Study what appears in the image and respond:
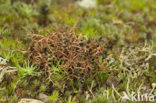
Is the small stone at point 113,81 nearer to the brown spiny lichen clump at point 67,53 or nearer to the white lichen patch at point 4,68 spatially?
the brown spiny lichen clump at point 67,53

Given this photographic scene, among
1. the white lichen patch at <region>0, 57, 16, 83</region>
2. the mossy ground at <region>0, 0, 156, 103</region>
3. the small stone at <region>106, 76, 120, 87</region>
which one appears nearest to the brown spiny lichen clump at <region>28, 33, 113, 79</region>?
the mossy ground at <region>0, 0, 156, 103</region>

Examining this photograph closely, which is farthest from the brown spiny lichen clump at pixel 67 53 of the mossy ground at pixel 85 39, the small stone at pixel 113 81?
the small stone at pixel 113 81

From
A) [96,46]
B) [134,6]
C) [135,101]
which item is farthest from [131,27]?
[135,101]

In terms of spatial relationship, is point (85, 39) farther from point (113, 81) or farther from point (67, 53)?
point (113, 81)

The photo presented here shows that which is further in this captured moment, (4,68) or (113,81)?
(113,81)

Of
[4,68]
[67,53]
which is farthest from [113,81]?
[4,68]
